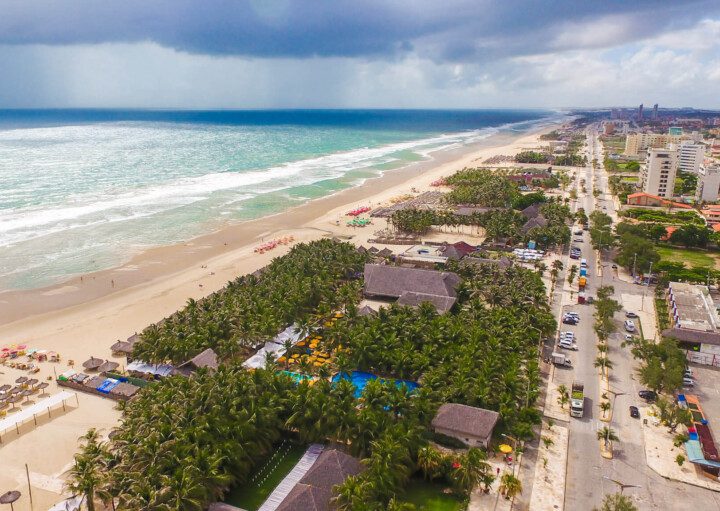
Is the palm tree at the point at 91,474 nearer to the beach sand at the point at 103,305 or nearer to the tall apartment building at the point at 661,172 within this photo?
the beach sand at the point at 103,305

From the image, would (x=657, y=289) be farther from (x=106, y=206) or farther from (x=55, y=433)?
(x=106, y=206)

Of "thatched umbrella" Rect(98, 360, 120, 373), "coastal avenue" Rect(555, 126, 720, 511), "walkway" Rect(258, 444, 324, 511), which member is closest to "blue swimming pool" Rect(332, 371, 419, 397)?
"walkway" Rect(258, 444, 324, 511)

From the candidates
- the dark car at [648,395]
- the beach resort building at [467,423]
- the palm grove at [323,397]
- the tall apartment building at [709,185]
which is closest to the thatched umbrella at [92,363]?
the palm grove at [323,397]

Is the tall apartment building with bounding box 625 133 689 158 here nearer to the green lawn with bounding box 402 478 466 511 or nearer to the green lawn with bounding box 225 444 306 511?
the green lawn with bounding box 402 478 466 511

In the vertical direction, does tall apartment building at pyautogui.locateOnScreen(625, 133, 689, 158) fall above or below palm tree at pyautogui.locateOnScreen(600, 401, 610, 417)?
above

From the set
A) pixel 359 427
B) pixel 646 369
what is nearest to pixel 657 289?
pixel 646 369
